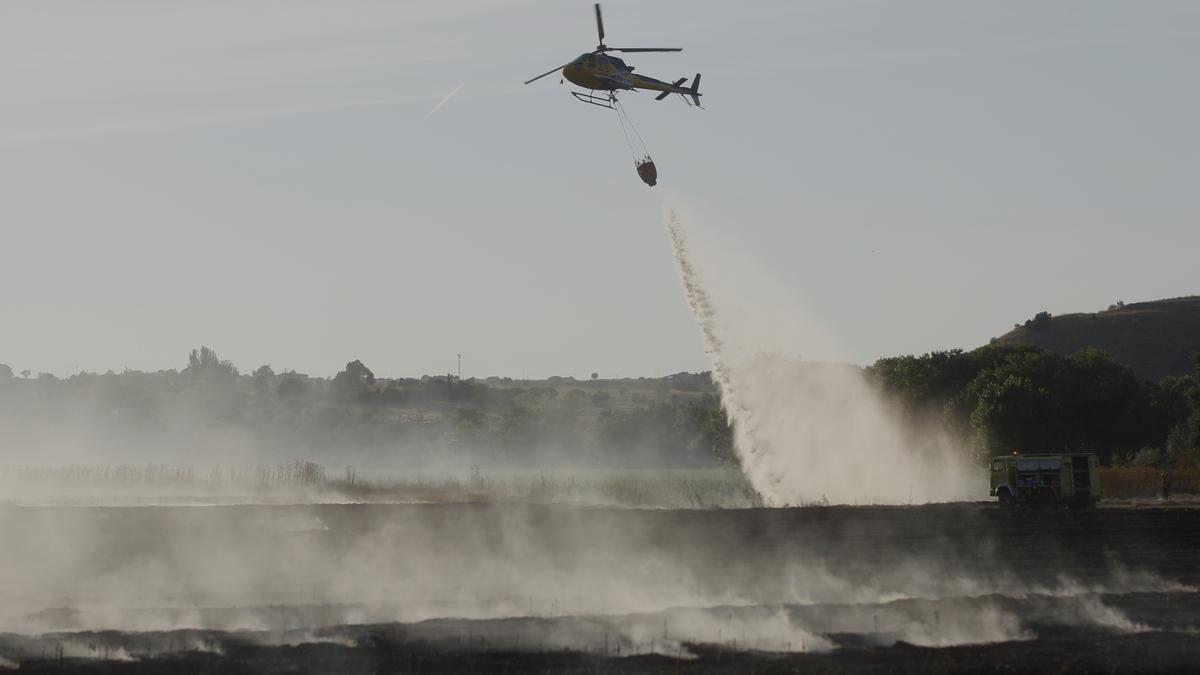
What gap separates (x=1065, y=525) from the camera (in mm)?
67188

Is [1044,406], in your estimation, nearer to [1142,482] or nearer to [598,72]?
[1142,482]

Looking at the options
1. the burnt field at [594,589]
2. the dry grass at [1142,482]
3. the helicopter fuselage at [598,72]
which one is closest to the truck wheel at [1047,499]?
the burnt field at [594,589]

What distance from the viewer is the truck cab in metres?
75.4

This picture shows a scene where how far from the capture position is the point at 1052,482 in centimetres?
7569

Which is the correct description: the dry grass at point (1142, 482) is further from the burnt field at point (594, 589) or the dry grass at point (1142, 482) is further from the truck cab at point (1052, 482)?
the burnt field at point (594, 589)

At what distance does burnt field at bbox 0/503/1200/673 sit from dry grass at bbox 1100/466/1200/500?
28.5 metres

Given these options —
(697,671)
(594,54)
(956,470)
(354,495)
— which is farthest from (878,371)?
(697,671)

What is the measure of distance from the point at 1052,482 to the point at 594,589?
29.4m

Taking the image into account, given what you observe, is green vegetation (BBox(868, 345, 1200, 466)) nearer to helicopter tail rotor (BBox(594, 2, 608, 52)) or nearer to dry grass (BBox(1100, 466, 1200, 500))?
dry grass (BBox(1100, 466, 1200, 500))

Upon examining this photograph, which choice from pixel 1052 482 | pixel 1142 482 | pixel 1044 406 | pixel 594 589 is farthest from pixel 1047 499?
pixel 1044 406

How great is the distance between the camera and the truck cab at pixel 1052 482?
247ft

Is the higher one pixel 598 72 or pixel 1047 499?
pixel 598 72

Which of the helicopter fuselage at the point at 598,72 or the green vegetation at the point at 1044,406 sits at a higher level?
the helicopter fuselage at the point at 598,72

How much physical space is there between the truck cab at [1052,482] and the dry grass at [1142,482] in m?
23.1
